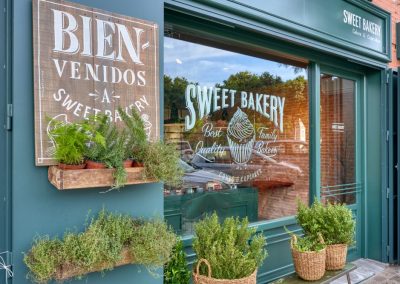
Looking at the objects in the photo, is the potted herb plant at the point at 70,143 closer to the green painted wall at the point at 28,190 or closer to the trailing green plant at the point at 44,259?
the green painted wall at the point at 28,190

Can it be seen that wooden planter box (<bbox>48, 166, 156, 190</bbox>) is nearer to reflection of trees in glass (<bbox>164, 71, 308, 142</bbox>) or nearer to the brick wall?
reflection of trees in glass (<bbox>164, 71, 308, 142</bbox>)

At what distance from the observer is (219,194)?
11.5 feet

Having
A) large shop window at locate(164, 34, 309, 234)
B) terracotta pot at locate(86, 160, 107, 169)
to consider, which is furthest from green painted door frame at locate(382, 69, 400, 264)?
terracotta pot at locate(86, 160, 107, 169)

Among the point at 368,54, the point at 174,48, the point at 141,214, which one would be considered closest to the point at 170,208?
the point at 141,214

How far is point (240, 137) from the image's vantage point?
3.70m

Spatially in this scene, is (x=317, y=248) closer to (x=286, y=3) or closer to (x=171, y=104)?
(x=171, y=104)

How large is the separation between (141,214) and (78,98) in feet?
2.62

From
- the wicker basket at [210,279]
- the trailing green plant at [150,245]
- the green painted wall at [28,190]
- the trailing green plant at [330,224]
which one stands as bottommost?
the wicker basket at [210,279]

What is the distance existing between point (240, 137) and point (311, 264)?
1.36 meters

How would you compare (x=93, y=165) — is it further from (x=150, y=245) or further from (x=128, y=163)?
(x=150, y=245)

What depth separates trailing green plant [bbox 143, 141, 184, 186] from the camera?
204cm

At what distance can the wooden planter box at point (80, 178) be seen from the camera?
5.83ft

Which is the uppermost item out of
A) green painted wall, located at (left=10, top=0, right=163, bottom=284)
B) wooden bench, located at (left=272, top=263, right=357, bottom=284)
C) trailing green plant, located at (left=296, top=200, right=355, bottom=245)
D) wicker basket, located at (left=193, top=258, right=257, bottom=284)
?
green painted wall, located at (left=10, top=0, right=163, bottom=284)

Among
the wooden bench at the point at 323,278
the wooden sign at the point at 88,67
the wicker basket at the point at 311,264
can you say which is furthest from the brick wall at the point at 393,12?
the wooden sign at the point at 88,67
